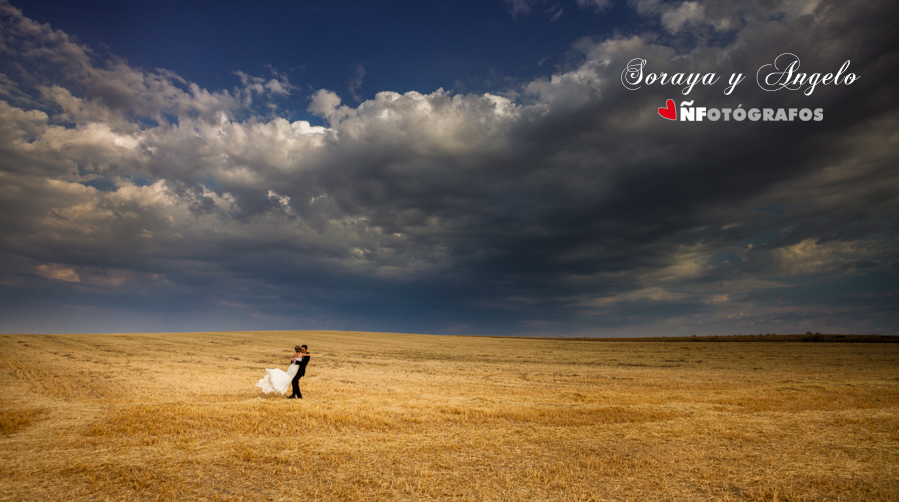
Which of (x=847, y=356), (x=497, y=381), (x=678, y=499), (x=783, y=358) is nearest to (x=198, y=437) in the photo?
(x=678, y=499)

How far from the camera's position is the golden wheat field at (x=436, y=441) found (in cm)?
878

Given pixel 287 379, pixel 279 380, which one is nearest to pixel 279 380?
pixel 279 380

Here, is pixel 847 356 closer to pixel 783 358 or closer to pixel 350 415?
pixel 783 358

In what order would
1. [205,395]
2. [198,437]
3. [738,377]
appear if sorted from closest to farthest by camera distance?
[198,437] → [205,395] → [738,377]

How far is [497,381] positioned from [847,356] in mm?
47655

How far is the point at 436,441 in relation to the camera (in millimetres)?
12203

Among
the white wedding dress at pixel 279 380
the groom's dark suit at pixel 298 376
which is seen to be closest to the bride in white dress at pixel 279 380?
the white wedding dress at pixel 279 380

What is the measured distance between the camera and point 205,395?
62.8 ft

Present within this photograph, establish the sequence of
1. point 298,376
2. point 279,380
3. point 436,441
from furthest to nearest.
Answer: point 279,380 → point 298,376 → point 436,441

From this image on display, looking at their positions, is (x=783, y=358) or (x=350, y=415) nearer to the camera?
(x=350, y=415)

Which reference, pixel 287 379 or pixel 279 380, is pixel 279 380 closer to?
pixel 279 380

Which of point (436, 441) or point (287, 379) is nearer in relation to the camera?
point (436, 441)

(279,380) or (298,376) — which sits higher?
(298,376)

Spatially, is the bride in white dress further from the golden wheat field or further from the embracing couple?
the golden wheat field
